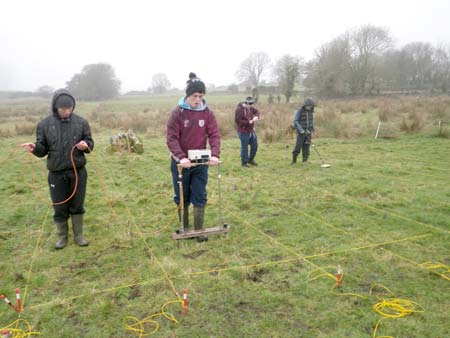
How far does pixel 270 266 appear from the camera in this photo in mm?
4121

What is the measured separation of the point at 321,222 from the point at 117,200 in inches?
146

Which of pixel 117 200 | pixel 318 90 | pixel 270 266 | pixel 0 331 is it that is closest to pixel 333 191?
pixel 270 266

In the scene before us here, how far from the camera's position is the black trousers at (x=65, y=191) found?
182 inches

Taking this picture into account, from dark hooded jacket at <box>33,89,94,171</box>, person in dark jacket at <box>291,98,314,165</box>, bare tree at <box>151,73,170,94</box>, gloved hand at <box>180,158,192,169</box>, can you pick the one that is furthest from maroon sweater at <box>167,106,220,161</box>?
bare tree at <box>151,73,170,94</box>

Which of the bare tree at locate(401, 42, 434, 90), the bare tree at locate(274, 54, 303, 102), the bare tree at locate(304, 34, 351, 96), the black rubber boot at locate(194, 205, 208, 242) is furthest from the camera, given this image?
the bare tree at locate(401, 42, 434, 90)

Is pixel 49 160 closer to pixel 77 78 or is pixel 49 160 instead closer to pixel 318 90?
pixel 318 90

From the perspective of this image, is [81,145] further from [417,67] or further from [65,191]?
[417,67]

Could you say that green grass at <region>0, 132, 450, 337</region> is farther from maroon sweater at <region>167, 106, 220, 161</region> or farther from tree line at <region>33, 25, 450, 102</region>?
tree line at <region>33, 25, 450, 102</region>

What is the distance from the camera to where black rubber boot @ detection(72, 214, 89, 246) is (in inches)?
190

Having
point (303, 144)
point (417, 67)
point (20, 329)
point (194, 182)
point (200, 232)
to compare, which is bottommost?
point (20, 329)

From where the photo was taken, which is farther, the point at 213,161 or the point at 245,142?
the point at 245,142

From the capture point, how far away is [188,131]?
4.61 metres

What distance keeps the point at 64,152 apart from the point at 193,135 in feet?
5.15

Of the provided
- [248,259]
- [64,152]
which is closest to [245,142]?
[248,259]
